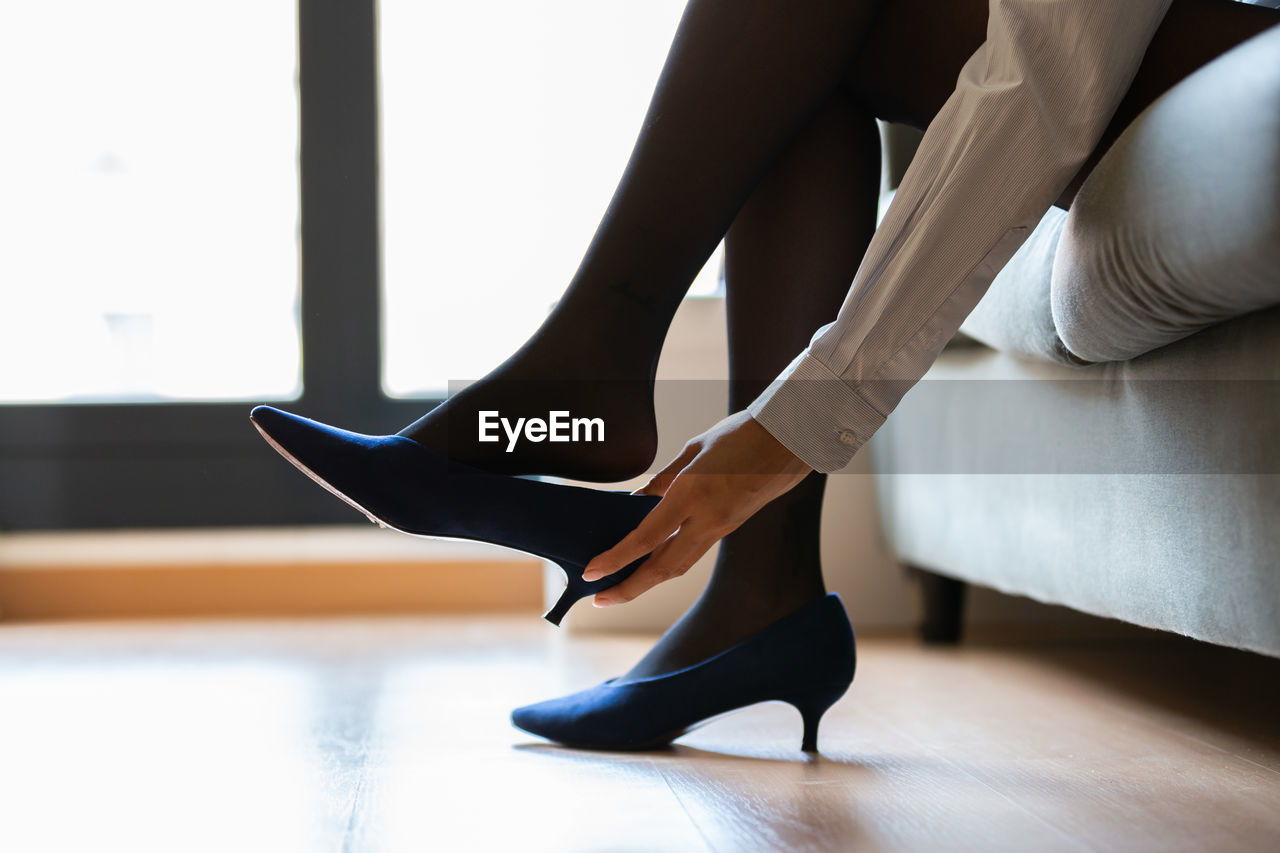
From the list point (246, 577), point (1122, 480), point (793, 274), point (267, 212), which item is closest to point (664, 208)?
point (793, 274)

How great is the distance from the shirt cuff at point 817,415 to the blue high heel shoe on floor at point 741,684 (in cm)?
19

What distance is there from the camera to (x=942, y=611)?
1.32 m

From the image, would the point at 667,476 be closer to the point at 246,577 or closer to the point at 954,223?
the point at 954,223

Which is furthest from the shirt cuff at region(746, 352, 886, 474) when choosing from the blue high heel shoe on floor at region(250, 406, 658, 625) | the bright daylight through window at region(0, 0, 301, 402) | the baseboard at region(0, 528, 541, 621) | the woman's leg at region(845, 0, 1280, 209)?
the bright daylight through window at region(0, 0, 301, 402)

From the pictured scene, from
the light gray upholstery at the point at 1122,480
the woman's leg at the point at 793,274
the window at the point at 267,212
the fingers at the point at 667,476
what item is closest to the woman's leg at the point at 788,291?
the woman's leg at the point at 793,274

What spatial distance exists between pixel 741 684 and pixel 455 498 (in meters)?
0.24

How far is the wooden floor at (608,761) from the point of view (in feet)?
1.94

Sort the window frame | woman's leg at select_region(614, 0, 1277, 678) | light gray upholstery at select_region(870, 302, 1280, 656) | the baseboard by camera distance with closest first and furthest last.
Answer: light gray upholstery at select_region(870, 302, 1280, 656) < woman's leg at select_region(614, 0, 1277, 678) < the baseboard < the window frame

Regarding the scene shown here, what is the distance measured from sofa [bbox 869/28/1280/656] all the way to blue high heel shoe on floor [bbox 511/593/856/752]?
8.5 inches

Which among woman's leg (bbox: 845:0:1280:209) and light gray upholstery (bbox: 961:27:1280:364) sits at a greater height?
woman's leg (bbox: 845:0:1280:209)

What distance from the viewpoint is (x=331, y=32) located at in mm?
1815

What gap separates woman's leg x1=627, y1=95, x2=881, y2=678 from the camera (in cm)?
75

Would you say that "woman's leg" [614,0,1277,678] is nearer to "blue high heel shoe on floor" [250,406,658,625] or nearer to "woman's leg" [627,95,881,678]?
"woman's leg" [627,95,881,678]

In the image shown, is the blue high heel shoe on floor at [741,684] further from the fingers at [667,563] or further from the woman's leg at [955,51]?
the woman's leg at [955,51]
